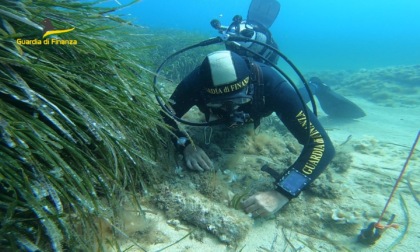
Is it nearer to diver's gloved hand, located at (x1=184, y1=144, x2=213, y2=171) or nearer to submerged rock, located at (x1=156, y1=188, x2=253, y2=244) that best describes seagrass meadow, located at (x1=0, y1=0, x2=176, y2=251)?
submerged rock, located at (x1=156, y1=188, x2=253, y2=244)

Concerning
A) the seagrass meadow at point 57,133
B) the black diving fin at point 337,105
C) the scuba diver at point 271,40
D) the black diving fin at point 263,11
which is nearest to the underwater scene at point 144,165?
the seagrass meadow at point 57,133

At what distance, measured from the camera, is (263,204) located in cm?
251

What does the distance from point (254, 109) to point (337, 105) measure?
23.3ft

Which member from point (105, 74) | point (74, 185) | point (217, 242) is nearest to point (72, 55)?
point (105, 74)

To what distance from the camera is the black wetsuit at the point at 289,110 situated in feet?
9.65

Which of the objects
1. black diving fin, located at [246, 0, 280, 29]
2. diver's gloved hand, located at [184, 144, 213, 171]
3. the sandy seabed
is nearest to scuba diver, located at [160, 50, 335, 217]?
diver's gloved hand, located at [184, 144, 213, 171]

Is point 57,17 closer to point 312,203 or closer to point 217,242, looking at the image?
point 217,242

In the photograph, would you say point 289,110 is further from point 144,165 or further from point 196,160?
point 144,165

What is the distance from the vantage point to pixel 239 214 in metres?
2.41

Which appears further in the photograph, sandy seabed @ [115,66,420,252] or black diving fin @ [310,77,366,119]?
black diving fin @ [310,77,366,119]

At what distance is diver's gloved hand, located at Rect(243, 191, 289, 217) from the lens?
2496 millimetres

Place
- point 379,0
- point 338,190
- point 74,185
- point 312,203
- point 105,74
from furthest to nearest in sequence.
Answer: point 379,0, point 338,190, point 312,203, point 105,74, point 74,185

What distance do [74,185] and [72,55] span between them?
1.01 metres

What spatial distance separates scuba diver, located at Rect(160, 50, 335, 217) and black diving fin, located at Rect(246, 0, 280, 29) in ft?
16.8
